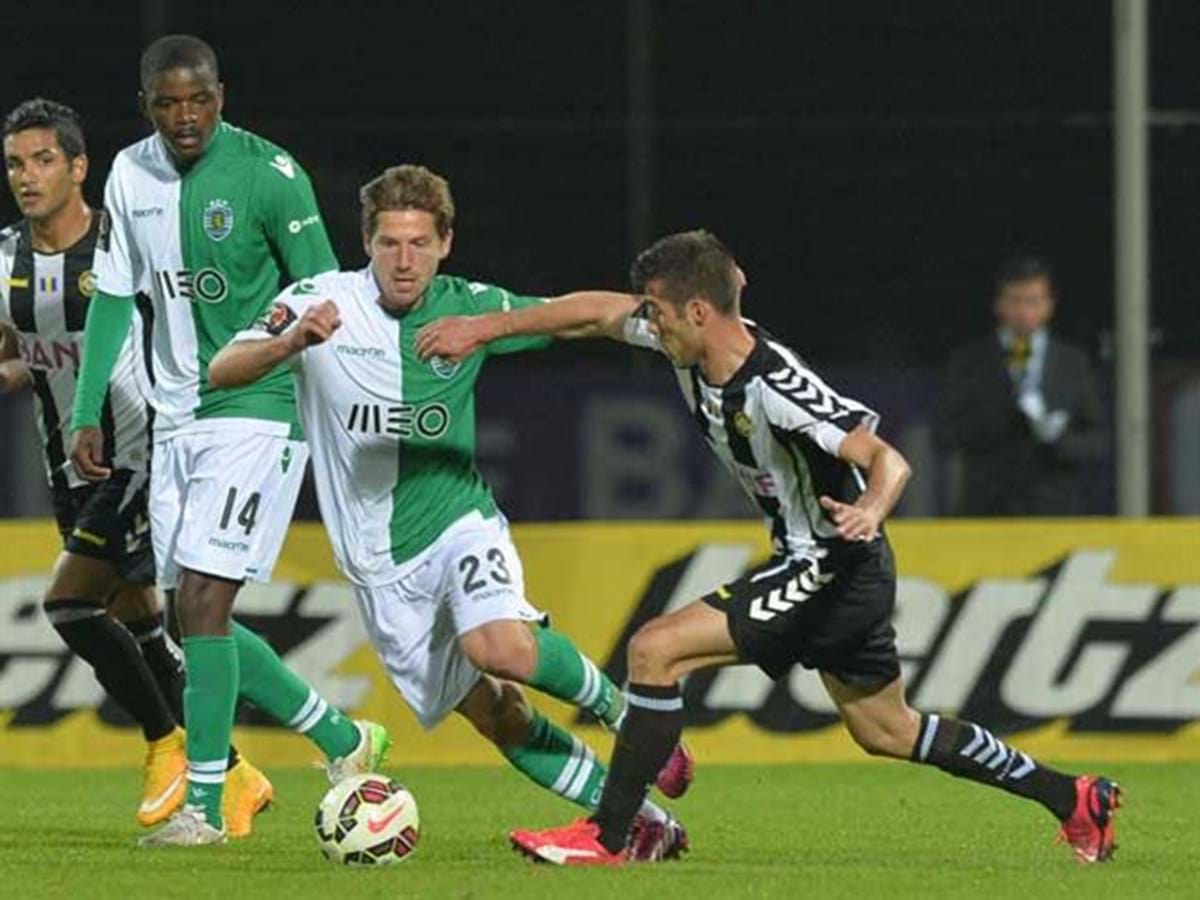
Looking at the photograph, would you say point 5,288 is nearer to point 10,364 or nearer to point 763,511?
point 10,364

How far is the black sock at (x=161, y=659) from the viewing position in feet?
36.6

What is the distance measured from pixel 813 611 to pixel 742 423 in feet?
1.66

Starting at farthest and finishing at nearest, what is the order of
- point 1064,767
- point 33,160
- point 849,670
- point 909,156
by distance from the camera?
point 909,156 → point 1064,767 → point 33,160 → point 849,670

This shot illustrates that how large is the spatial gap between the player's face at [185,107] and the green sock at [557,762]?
5.87ft

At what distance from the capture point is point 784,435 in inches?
362

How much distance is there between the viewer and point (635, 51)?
61.2 feet

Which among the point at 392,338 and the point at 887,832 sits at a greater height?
the point at 392,338

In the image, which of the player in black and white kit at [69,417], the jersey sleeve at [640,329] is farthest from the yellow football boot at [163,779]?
the jersey sleeve at [640,329]

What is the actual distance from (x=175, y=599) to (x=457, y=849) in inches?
39.5

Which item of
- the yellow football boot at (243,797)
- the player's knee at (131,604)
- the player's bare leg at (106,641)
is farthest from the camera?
the player's knee at (131,604)

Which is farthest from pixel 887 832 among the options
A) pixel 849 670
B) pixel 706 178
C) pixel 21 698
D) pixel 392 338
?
pixel 706 178

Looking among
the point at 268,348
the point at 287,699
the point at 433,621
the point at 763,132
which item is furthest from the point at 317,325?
the point at 763,132

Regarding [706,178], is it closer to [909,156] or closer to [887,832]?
[909,156]

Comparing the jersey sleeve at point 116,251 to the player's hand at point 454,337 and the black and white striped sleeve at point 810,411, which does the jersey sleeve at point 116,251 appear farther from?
the black and white striped sleeve at point 810,411
